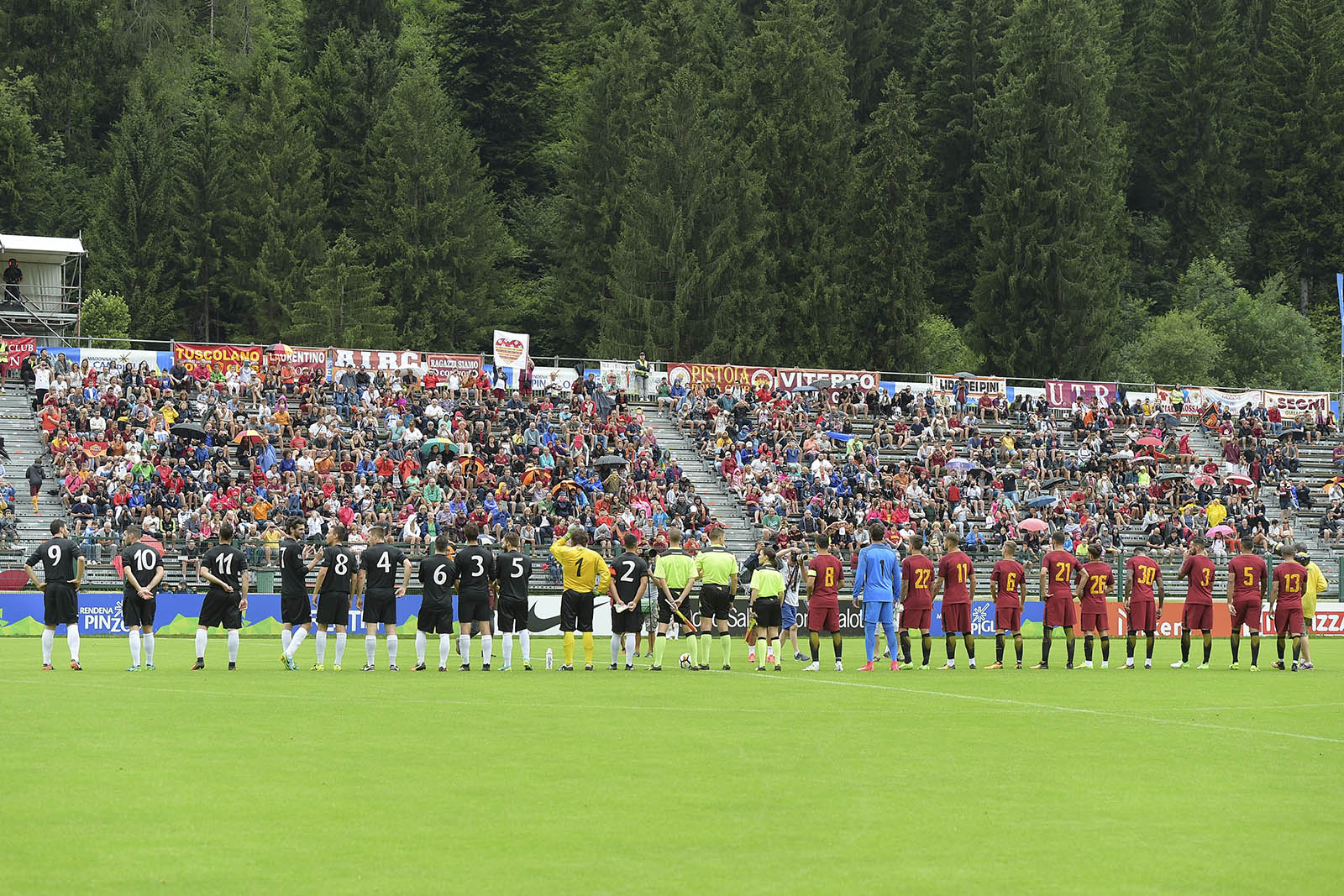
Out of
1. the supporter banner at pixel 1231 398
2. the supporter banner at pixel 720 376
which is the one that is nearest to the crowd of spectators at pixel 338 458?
the supporter banner at pixel 720 376

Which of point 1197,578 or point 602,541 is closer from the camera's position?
point 1197,578

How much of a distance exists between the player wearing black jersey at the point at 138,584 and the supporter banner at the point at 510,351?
26288mm

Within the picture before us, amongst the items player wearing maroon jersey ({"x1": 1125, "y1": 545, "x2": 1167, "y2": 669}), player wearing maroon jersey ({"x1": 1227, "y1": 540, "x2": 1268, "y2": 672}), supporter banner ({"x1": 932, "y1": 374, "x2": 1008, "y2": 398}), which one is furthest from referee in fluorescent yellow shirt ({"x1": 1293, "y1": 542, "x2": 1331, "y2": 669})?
supporter banner ({"x1": 932, "y1": 374, "x2": 1008, "y2": 398})

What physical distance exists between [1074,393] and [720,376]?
11634mm

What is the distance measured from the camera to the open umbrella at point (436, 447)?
1681 inches

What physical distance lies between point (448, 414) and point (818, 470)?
1021 centimetres

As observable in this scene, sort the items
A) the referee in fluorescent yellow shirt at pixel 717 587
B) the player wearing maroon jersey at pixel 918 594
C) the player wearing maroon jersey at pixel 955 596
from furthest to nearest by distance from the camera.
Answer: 1. the player wearing maroon jersey at pixel 955 596
2. the player wearing maroon jersey at pixel 918 594
3. the referee in fluorescent yellow shirt at pixel 717 587

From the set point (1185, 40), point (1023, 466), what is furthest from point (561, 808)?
point (1185, 40)

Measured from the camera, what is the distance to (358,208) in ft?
239

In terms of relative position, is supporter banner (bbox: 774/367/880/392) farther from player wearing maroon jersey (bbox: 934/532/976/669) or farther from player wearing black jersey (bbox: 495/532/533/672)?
player wearing black jersey (bbox: 495/532/533/672)

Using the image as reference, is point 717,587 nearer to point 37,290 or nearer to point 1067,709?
point 1067,709

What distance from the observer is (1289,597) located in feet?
79.5

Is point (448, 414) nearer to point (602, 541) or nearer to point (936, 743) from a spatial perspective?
point (602, 541)

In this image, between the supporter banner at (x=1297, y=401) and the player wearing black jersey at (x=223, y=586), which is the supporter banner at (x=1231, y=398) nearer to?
the supporter banner at (x=1297, y=401)
